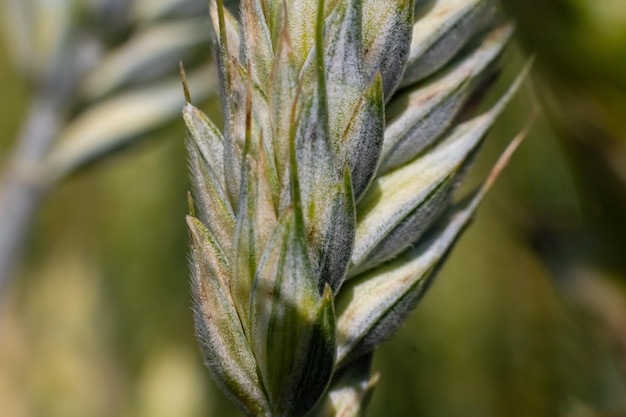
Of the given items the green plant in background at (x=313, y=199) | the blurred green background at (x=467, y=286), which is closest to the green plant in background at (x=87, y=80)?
the blurred green background at (x=467, y=286)

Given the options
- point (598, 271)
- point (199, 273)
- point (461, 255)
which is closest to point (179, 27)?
point (461, 255)

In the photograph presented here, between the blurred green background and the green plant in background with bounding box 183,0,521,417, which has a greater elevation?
the green plant in background with bounding box 183,0,521,417

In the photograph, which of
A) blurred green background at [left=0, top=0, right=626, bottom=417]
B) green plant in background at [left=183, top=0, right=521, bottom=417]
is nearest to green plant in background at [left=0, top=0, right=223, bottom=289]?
blurred green background at [left=0, top=0, right=626, bottom=417]

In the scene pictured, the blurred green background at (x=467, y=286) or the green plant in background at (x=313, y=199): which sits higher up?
the green plant in background at (x=313, y=199)

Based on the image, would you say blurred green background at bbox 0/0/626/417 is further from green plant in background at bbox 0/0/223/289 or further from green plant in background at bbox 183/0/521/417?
green plant in background at bbox 183/0/521/417

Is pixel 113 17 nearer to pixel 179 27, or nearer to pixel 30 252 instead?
pixel 179 27

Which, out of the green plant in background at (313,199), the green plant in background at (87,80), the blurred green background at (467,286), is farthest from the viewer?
the green plant in background at (87,80)

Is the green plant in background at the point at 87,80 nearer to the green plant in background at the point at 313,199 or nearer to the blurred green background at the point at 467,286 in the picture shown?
the blurred green background at the point at 467,286
